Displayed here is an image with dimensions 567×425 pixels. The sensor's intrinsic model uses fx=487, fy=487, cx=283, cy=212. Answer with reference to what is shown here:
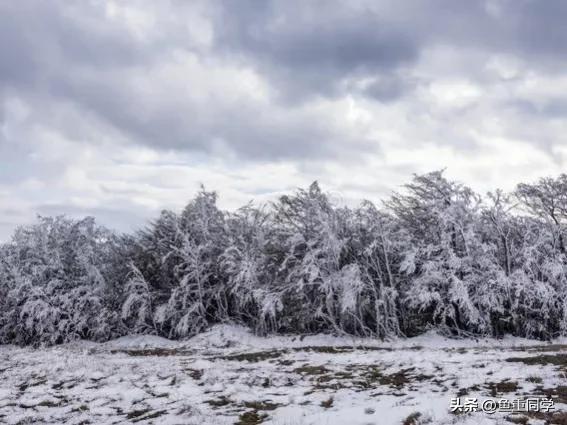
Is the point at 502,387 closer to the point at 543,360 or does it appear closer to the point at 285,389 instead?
the point at 543,360

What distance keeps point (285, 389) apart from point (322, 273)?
16.8 meters

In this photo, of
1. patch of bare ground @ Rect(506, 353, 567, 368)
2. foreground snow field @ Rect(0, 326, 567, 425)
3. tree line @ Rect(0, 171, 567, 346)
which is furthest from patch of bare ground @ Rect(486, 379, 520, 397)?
tree line @ Rect(0, 171, 567, 346)

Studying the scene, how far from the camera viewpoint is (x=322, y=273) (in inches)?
1112

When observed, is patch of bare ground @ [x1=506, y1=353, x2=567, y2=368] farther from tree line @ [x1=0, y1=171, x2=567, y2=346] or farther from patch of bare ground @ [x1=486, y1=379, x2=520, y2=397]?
tree line @ [x1=0, y1=171, x2=567, y2=346]

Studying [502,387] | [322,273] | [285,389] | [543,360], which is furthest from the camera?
[322,273]

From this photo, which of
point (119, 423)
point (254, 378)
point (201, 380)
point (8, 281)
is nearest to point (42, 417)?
point (119, 423)

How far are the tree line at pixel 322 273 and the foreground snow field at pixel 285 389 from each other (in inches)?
425

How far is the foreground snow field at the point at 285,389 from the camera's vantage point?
8867mm

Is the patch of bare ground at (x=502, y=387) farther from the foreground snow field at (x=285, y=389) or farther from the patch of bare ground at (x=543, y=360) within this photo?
the patch of bare ground at (x=543, y=360)

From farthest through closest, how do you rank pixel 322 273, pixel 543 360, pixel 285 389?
pixel 322 273, pixel 543 360, pixel 285 389

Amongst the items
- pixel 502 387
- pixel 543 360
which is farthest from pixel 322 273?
pixel 502 387

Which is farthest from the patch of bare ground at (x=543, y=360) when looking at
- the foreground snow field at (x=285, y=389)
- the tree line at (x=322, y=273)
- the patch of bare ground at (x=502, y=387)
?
the tree line at (x=322, y=273)

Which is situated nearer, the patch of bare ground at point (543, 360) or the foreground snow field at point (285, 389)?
the foreground snow field at point (285, 389)

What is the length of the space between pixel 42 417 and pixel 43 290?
28269 mm
